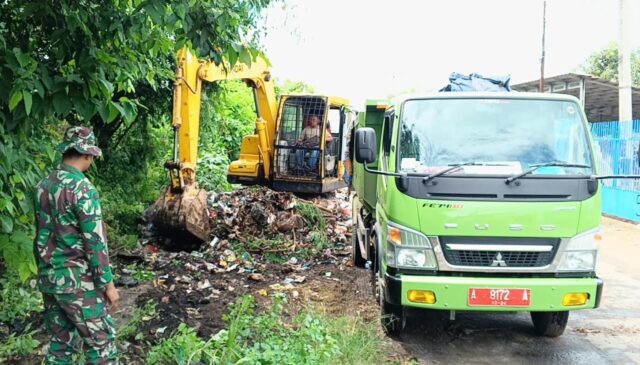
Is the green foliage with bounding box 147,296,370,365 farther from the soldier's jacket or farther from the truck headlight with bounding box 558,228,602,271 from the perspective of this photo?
the truck headlight with bounding box 558,228,602,271

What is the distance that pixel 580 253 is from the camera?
455 centimetres

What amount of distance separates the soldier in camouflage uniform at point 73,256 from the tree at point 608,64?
32.4m

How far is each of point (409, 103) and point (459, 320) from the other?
237 centimetres

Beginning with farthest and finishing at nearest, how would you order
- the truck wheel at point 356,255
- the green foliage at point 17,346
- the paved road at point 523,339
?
the truck wheel at point 356,255 < the paved road at point 523,339 < the green foliage at point 17,346

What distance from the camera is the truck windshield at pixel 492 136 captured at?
189 inches

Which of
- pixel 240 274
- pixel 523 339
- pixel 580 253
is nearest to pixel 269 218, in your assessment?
pixel 240 274

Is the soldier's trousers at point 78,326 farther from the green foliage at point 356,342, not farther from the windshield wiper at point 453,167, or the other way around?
the windshield wiper at point 453,167

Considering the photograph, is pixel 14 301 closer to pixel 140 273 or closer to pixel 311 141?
pixel 140 273

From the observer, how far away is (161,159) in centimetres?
1159

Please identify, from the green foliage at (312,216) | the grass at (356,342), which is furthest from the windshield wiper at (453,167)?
the green foliage at (312,216)

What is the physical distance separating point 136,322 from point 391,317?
7.38 feet

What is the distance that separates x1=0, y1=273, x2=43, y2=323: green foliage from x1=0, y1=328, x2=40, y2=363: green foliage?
0.55 m

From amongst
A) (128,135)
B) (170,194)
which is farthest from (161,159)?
(170,194)

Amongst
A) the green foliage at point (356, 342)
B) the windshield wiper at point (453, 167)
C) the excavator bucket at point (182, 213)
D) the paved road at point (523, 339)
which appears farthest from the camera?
the excavator bucket at point (182, 213)
